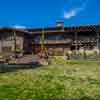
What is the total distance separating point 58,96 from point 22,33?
40.2 meters

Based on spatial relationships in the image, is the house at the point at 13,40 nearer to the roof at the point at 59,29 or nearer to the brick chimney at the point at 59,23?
the roof at the point at 59,29

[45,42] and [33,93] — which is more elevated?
[45,42]

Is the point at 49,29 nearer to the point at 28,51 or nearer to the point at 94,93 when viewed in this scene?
the point at 28,51

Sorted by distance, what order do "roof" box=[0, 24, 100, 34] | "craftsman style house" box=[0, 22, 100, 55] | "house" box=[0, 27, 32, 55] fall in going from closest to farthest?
"roof" box=[0, 24, 100, 34] < "craftsman style house" box=[0, 22, 100, 55] < "house" box=[0, 27, 32, 55]

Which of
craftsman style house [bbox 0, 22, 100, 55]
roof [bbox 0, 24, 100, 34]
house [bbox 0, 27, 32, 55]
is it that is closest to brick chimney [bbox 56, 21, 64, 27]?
craftsman style house [bbox 0, 22, 100, 55]

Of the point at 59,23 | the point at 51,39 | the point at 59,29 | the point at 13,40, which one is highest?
the point at 59,23

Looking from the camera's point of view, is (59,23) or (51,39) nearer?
(51,39)

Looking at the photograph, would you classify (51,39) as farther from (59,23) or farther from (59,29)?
(59,23)

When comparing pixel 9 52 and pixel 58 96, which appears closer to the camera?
pixel 58 96

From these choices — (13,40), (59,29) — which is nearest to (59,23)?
(59,29)

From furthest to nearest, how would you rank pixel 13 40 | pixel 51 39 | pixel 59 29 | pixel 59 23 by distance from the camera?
pixel 59 23
pixel 59 29
pixel 51 39
pixel 13 40

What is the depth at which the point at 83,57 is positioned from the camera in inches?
1463

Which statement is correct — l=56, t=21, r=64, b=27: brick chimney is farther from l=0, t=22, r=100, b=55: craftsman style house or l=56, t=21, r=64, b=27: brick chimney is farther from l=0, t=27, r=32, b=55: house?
l=0, t=27, r=32, b=55: house

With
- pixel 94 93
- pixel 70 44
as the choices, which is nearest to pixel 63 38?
pixel 70 44
